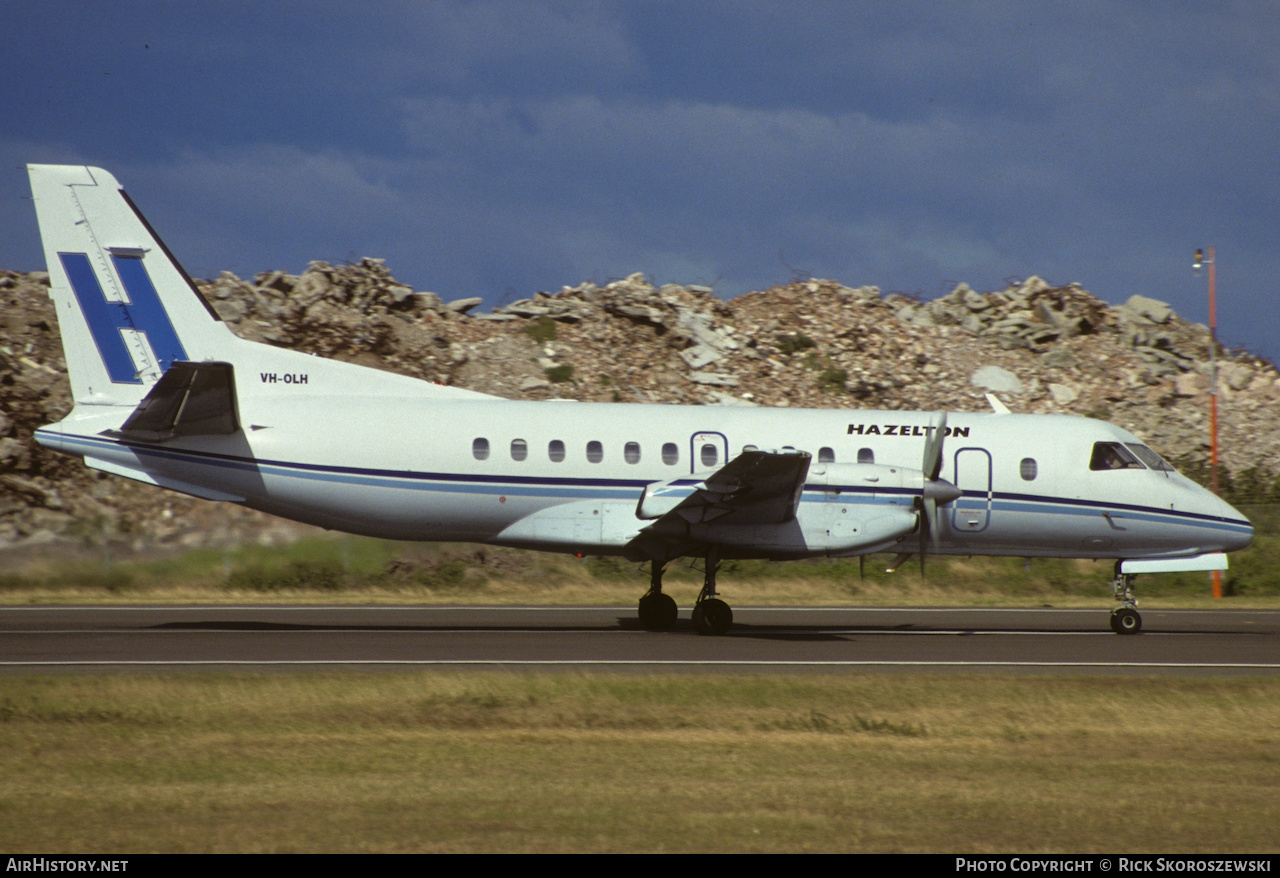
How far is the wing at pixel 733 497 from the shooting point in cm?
1689

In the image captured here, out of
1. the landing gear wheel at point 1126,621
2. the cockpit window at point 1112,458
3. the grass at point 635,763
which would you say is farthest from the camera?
the cockpit window at point 1112,458

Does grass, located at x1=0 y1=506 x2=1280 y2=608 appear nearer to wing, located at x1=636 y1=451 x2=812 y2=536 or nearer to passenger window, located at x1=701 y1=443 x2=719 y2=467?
passenger window, located at x1=701 y1=443 x2=719 y2=467

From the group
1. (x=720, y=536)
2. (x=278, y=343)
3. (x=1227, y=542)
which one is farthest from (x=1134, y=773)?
(x=278, y=343)

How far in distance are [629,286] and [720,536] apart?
32.7 meters

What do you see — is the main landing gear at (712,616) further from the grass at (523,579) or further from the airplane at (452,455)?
the grass at (523,579)

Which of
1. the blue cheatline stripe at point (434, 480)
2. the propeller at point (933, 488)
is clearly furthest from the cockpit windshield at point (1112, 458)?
the blue cheatline stripe at point (434, 480)

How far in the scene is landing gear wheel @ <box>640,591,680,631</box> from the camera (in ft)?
61.9

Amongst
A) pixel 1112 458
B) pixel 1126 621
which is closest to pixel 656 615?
pixel 1126 621

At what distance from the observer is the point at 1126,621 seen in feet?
62.7

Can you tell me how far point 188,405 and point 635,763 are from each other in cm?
1036

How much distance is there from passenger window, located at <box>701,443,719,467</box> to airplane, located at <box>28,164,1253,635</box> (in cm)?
3

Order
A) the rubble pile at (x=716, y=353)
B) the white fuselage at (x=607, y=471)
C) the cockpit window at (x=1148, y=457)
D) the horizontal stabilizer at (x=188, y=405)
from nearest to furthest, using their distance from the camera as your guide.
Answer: the horizontal stabilizer at (x=188, y=405) < the white fuselage at (x=607, y=471) < the cockpit window at (x=1148, y=457) < the rubble pile at (x=716, y=353)

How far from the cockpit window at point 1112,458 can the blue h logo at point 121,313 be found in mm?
14777

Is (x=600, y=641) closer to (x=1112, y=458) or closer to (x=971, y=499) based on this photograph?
(x=971, y=499)
